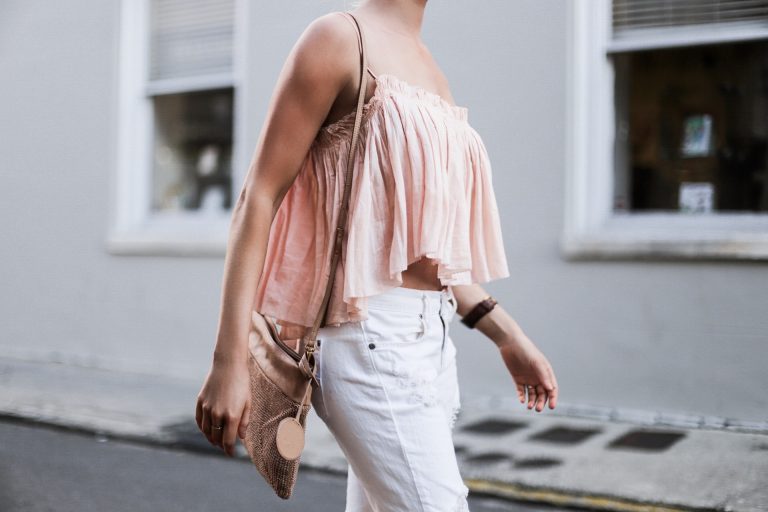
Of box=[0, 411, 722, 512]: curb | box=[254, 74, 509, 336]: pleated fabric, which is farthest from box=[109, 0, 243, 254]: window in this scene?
box=[254, 74, 509, 336]: pleated fabric

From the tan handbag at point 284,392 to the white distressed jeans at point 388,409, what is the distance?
0.04m

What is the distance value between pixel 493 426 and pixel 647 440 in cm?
96

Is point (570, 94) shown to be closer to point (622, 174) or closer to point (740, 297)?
point (622, 174)

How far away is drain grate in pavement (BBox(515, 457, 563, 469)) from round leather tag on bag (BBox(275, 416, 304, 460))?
311 cm

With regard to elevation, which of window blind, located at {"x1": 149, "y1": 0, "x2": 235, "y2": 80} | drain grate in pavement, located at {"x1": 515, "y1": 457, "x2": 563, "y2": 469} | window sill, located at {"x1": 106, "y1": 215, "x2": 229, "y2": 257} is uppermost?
window blind, located at {"x1": 149, "y1": 0, "x2": 235, "y2": 80}

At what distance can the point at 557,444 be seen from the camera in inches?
194

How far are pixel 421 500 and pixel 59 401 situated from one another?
547cm

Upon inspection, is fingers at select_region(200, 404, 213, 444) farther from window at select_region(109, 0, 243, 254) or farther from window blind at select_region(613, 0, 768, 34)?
window at select_region(109, 0, 243, 254)

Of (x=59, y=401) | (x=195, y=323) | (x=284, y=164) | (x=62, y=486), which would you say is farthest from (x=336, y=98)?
(x=195, y=323)

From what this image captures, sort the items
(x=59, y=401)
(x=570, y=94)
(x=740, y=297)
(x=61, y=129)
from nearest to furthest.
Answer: (x=740, y=297), (x=570, y=94), (x=59, y=401), (x=61, y=129)

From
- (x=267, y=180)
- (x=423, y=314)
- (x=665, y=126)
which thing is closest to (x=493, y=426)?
(x=665, y=126)

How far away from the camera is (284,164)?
1613mm

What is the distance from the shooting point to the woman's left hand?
7.00 ft

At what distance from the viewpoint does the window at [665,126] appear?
18.2ft
